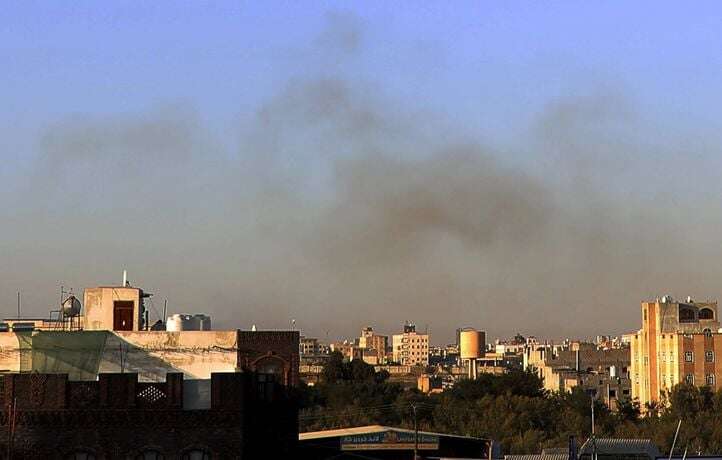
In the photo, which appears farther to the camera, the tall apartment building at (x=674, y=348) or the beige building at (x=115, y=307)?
the tall apartment building at (x=674, y=348)

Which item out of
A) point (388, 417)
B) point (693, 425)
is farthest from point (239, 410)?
point (388, 417)

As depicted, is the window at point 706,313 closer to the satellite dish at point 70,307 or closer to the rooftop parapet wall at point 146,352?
the rooftop parapet wall at point 146,352

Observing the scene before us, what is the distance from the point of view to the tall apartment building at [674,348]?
175000 millimetres

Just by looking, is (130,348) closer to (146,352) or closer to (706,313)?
(146,352)

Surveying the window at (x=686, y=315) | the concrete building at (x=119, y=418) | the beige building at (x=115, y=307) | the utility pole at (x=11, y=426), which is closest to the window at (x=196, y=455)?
the concrete building at (x=119, y=418)

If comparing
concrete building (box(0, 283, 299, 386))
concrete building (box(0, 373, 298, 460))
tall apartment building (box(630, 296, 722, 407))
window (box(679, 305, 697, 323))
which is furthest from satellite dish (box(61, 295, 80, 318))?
window (box(679, 305, 697, 323))

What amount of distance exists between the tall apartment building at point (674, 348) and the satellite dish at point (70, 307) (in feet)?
354

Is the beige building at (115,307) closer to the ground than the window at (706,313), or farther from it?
closer to the ground

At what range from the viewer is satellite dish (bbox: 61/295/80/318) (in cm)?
6500

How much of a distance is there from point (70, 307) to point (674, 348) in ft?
397

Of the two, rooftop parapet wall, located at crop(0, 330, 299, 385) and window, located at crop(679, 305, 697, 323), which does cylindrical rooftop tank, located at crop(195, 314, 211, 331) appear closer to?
rooftop parapet wall, located at crop(0, 330, 299, 385)

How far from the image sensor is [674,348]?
177 meters

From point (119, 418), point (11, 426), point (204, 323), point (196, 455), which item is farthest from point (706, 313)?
point (11, 426)

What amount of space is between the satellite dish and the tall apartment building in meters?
108
